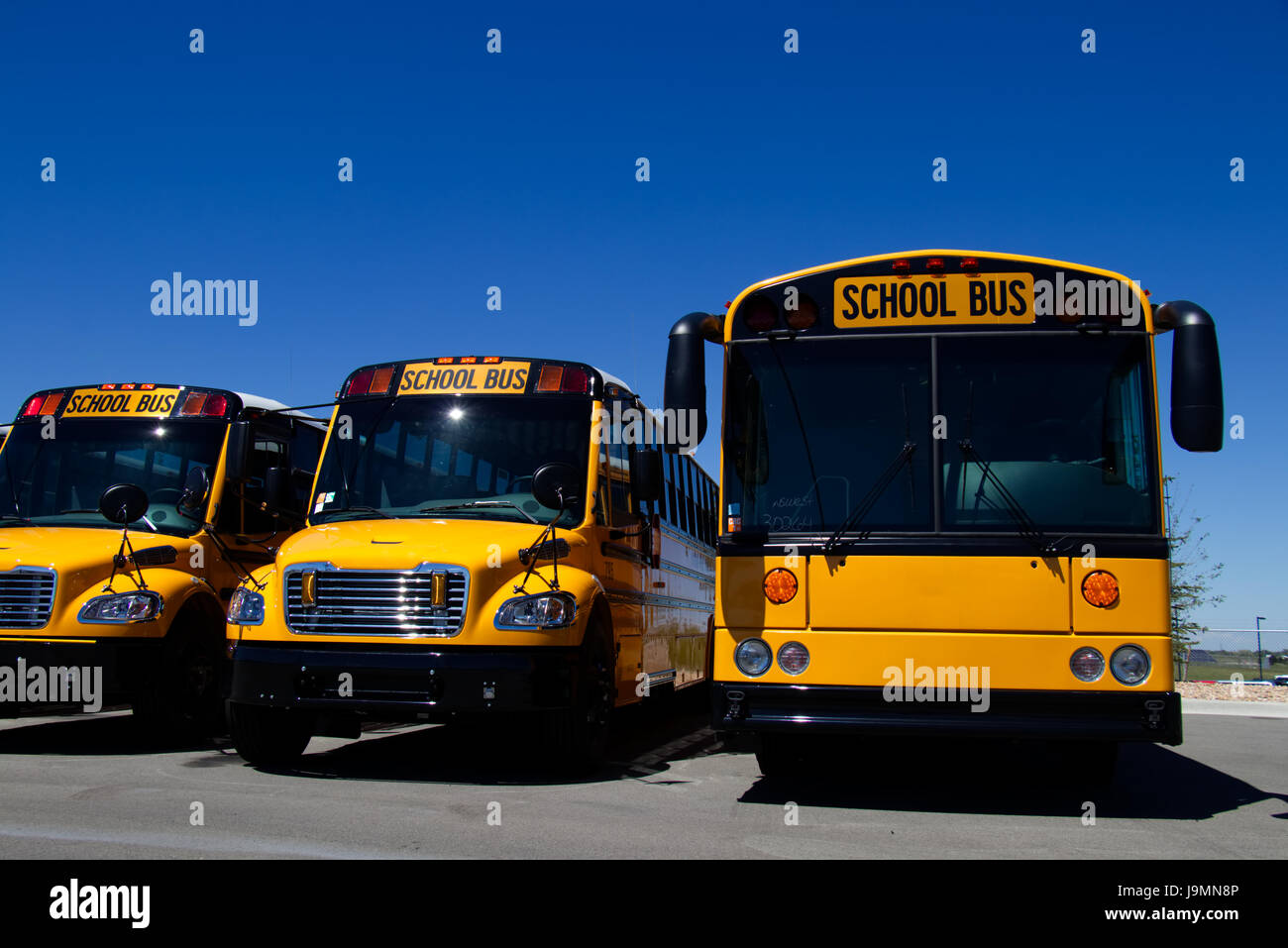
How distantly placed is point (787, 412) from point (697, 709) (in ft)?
29.6

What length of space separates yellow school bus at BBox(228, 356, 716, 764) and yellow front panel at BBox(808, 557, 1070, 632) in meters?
1.73

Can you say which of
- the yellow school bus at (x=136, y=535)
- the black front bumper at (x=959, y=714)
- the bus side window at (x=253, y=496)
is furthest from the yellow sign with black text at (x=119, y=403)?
the black front bumper at (x=959, y=714)

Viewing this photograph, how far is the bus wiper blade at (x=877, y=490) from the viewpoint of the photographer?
6953mm

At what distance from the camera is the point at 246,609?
812 centimetres

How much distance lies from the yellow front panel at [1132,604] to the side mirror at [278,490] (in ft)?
18.8

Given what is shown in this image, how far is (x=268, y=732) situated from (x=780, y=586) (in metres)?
3.72

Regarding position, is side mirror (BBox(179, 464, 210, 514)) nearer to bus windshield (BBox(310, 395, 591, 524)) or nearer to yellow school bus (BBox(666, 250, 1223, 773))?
bus windshield (BBox(310, 395, 591, 524))

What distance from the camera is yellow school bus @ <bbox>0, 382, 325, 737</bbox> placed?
8914 mm

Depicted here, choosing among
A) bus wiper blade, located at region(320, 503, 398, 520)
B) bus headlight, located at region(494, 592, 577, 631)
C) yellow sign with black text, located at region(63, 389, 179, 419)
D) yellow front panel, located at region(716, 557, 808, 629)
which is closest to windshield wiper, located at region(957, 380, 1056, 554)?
yellow front panel, located at region(716, 557, 808, 629)

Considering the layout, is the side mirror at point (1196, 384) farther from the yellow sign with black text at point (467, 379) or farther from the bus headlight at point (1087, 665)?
the yellow sign with black text at point (467, 379)

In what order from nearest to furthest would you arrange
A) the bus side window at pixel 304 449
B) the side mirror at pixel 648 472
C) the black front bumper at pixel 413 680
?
the black front bumper at pixel 413 680 < the side mirror at pixel 648 472 < the bus side window at pixel 304 449

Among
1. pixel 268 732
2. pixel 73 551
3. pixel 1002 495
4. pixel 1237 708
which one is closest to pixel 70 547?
pixel 73 551

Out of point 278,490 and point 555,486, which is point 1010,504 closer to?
point 555,486
